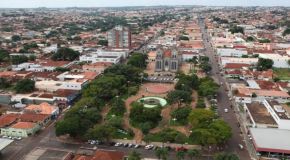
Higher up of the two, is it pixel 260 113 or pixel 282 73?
pixel 260 113

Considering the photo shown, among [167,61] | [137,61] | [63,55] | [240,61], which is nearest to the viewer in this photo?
[167,61]

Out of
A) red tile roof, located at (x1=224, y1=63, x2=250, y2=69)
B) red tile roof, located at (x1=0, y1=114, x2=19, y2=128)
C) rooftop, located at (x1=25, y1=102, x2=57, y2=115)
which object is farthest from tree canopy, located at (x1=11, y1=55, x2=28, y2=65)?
red tile roof, located at (x1=224, y1=63, x2=250, y2=69)

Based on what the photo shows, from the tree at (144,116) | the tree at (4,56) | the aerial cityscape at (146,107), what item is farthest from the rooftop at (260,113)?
the tree at (4,56)

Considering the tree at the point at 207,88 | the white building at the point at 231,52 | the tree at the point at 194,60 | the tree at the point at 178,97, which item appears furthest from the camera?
the white building at the point at 231,52

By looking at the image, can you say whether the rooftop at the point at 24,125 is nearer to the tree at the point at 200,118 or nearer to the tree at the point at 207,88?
the tree at the point at 200,118

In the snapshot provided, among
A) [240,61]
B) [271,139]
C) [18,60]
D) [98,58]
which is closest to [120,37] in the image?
[98,58]

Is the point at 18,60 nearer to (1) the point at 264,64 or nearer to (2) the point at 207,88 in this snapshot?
(2) the point at 207,88
